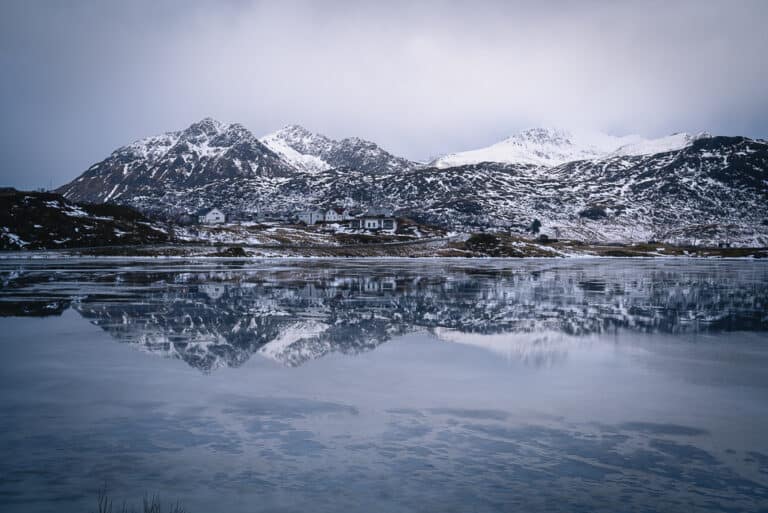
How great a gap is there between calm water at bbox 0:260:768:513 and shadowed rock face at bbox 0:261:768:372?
0.66 feet

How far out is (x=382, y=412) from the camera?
10703mm

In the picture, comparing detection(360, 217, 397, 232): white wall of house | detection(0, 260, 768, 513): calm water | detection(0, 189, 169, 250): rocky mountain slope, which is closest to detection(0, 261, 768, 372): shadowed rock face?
detection(0, 260, 768, 513): calm water

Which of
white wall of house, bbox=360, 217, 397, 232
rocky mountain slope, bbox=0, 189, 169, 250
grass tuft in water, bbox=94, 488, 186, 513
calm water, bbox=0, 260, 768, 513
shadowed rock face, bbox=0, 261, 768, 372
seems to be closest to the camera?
grass tuft in water, bbox=94, 488, 186, 513

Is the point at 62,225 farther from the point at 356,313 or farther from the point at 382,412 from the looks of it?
the point at 382,412

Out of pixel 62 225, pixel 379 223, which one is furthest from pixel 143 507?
pixel 379 223

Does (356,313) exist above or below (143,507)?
above

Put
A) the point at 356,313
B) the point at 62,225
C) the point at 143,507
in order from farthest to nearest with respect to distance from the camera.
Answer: the point at 62,225, the point at 356,313, the point at 143,507

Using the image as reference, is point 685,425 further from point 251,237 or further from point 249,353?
point 251,237

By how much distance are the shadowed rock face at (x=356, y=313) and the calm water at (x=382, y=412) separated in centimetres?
20

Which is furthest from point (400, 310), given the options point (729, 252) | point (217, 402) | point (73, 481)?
point (729, 252)

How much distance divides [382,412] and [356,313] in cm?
1341

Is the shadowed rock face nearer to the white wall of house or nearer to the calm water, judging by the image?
the calm water

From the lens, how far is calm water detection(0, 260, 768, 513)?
731 cm

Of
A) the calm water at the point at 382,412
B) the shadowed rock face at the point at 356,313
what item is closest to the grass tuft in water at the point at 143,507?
the calm water at the point at 382,412
